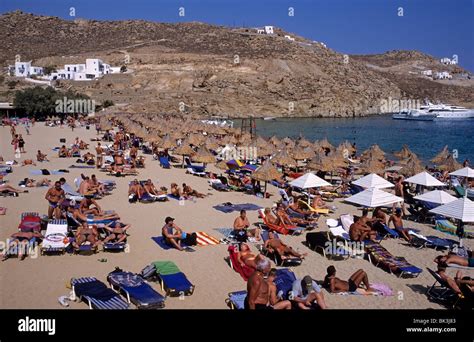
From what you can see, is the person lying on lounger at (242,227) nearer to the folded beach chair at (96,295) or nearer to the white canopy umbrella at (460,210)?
the folded beach chair at (96,295)

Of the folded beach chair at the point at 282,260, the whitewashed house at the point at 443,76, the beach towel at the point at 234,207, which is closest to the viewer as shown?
the folded beach chair at the point at 282,260

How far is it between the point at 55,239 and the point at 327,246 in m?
5.47

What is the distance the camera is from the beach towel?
13.3 metres

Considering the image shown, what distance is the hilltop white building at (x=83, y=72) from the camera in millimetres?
74500

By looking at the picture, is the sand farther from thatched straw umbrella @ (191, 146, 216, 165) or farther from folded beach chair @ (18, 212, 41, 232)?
thatched straw umbrella @ (191, 146, 216, 165)

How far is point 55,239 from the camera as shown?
9.20m

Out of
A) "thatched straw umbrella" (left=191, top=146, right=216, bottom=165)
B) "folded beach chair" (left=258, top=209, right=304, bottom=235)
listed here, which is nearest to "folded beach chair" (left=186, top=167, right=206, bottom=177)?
"thatched straw umbrella" (left=191, top=146, right=216, bottom=165)

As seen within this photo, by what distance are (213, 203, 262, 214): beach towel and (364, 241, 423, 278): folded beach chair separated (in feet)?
14.5

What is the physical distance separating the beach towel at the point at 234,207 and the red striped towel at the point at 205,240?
2.70m

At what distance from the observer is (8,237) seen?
32.3 feet

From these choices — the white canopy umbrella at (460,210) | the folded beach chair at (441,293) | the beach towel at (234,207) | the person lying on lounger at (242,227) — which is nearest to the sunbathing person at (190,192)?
the beach towel at (234,207)

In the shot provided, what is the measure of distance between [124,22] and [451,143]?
9564 cm

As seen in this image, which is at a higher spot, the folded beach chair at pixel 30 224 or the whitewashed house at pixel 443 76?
the whitewashed house at pixel 443 76
